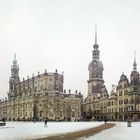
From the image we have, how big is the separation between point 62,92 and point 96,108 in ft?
51.3

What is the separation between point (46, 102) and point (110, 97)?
21.2 m

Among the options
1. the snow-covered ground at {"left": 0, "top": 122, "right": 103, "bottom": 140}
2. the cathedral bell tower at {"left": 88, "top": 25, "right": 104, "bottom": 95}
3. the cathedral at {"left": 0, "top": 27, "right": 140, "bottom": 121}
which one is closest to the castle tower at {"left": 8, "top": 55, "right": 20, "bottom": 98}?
the cathedral at {"left": 0, "top": 27, "right": 140, "bottom": 121}

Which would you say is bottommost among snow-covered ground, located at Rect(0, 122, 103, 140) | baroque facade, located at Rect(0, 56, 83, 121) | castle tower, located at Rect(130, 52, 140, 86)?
snow-covered ground, located at Rect(0, 122, 103, 140)

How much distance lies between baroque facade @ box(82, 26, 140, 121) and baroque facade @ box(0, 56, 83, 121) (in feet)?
28.7

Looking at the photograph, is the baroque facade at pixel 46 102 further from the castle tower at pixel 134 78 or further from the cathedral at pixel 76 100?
the castle tower at pixel 134 78

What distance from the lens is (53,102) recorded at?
390ft

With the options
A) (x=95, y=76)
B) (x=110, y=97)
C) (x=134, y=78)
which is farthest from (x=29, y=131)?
(x=95, y=76)

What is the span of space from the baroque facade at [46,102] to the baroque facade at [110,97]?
8761 millimetres

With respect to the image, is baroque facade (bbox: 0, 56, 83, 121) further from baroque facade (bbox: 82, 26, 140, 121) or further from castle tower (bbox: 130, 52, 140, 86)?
castle tower (bbox: 130, 52, 140, 86)

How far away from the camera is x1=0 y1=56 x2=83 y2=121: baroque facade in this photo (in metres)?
118

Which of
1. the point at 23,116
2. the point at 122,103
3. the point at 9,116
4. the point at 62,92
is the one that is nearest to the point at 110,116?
the point at 122,103

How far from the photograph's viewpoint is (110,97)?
123 m

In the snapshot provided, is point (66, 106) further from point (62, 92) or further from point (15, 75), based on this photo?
point (15, 75)

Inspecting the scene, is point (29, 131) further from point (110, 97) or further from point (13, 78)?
point (13, 78)
